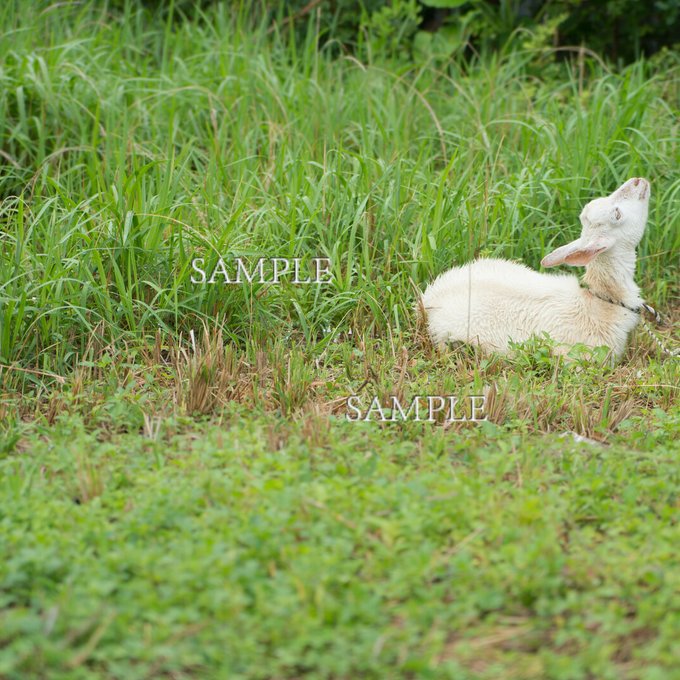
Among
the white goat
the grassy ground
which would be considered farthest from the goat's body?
the grassy ground

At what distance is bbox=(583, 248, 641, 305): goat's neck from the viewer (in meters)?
4.51

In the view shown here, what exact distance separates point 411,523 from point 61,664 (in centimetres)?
108

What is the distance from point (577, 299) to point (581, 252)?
0.25m

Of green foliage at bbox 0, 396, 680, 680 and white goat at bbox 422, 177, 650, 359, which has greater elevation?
white goat at bbox 422, 177, 650, 359

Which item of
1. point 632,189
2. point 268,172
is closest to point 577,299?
point 632,189

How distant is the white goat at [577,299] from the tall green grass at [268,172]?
344 millimetres

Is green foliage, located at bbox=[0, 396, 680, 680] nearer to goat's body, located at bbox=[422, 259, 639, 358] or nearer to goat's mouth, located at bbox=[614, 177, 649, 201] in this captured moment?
goat's body, located at bbox=[422, 259, 639, 358]

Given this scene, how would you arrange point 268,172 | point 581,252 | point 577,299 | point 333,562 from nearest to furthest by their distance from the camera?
point 333,562
point 581,252
point 577,299
point 268,172

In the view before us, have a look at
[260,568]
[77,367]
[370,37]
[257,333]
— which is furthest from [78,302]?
[370,37]

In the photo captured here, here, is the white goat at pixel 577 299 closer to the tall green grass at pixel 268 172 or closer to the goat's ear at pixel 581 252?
the goat's ear at pixel 581 252

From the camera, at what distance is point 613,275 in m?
4.51

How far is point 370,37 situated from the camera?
288 inches

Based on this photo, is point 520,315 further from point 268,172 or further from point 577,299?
point 268,172

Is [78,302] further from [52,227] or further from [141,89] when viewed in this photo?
[141,89]
